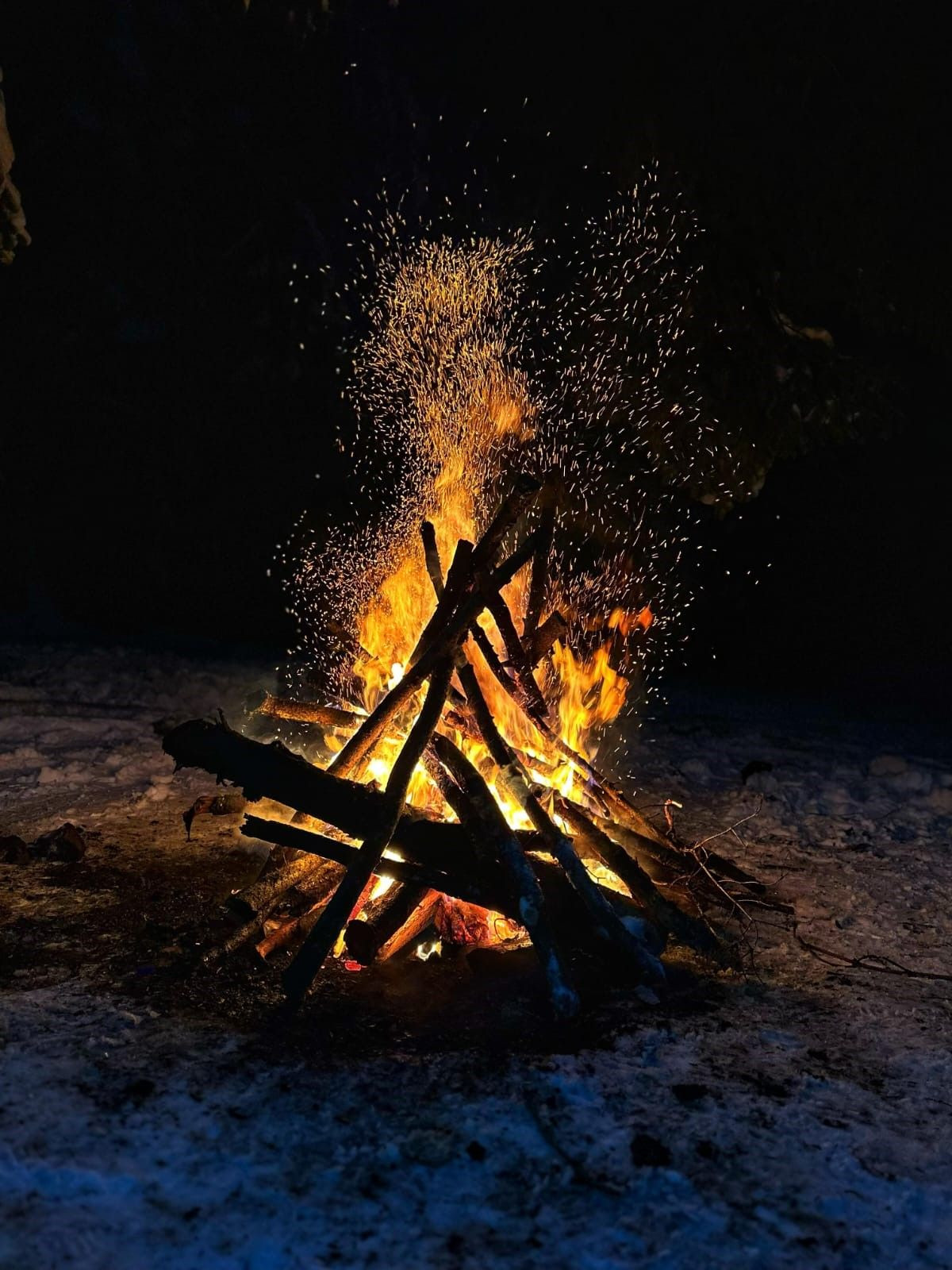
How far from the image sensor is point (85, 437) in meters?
13.5

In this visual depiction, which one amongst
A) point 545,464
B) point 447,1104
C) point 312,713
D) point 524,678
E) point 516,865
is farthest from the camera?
point 545,464

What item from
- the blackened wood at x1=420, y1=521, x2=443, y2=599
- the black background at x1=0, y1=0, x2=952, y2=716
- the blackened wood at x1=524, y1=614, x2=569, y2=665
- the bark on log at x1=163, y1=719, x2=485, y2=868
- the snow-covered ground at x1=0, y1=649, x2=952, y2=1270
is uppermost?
the black background at x1=0, y1=0, x2=952, y2=716

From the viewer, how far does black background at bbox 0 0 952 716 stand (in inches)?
220

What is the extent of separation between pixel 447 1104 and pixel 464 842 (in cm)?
119

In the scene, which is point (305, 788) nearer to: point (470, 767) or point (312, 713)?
point (470, 767)

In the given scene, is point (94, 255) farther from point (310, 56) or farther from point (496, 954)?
point (496, 954)

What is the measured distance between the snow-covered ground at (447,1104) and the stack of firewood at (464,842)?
0.78ft

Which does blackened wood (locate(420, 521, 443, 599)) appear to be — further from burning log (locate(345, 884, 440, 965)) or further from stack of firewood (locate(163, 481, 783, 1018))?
burning log (locate(345, 884, 440, 965))

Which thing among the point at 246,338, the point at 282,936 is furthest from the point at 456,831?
the point at 246,338

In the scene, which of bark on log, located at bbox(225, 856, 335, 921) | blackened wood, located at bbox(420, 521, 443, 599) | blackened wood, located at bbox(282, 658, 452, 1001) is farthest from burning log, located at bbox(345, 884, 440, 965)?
blackened wood, located at bbox(420, 521, 443, 599)

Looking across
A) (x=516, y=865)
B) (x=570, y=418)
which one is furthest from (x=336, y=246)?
(x=516, y=865)

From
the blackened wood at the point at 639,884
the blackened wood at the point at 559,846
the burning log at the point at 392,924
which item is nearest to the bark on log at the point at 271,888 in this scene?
the burning log at the point at 392,924

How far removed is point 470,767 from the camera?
423cm

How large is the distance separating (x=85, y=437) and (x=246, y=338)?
3420 millimetres
